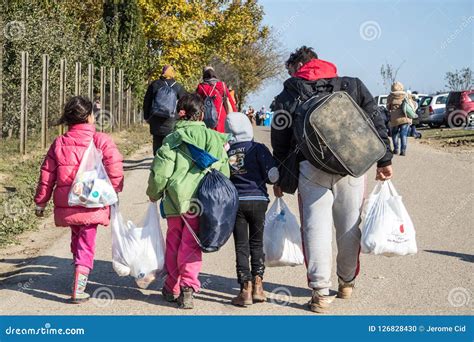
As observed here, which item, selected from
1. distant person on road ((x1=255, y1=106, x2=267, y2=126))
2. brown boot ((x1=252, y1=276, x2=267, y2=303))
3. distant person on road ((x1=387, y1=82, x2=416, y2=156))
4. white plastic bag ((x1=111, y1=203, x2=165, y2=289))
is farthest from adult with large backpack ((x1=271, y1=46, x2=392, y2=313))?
distant person on road ((x1=255, y1=106, x2=267, y2=126))

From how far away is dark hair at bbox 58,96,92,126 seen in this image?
22.5 ft

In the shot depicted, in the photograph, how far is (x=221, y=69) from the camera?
55.9 m

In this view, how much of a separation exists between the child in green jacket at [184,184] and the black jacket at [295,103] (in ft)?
1.49

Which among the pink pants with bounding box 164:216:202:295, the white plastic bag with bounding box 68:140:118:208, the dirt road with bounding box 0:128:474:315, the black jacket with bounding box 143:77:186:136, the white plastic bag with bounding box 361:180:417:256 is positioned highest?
the black jacket with bounding box 143:77:186:136

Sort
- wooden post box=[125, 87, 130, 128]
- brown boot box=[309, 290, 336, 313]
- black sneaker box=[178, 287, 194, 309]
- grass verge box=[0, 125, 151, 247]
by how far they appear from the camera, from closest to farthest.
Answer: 1. brown boot box=[309, 290, 336, 313]
2. black sneaker box=[178, 287, 194, 309]
3. grass verge box=[0, 125, 151, 247]
4. wooden post box=[125, 87, 130, 128]

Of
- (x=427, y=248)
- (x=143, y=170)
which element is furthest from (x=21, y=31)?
(x=427, y=248)

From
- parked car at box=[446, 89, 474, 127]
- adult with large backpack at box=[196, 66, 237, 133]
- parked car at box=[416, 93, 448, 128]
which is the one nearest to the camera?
adult with large backpack at box=[196, 66, 237, 133]

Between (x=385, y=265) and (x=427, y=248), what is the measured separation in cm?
111

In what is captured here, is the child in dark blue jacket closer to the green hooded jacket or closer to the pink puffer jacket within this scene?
the green hooded jacket

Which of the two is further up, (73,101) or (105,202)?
(73,101)

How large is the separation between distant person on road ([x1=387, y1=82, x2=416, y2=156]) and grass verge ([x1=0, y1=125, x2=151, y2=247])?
21.0 ft

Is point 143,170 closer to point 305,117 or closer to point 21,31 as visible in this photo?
point 21,31

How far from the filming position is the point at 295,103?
21.1ft

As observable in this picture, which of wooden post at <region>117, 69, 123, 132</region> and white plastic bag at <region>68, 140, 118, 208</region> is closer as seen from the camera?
white plastic bag at <region>68, 140, 118, 208</region>
